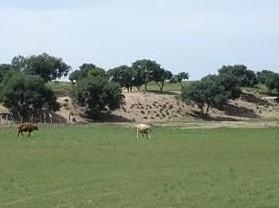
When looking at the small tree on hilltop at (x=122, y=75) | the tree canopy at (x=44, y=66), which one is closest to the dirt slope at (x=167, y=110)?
the small tree on hilltop at (x=122, y=75)

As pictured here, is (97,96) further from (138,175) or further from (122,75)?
(138,175)

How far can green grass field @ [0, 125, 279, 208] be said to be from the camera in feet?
69.9

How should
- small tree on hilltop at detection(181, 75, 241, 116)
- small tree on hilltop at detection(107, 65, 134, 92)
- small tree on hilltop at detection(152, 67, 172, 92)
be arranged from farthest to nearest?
small tree on hilltop at detection(152, 67, 172, 92), small tree on hilltop at detection(107, 65, 134, 92), small tree on hilltop at detection(181, 75, 241, 116)

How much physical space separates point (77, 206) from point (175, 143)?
1334 inches

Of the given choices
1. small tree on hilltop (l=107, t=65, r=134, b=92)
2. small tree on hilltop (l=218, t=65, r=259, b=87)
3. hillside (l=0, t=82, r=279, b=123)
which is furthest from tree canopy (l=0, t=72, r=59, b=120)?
small tree on hilltop (l=218, t=65, r=259, b=87)

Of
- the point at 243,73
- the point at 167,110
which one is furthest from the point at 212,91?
the point at 243,73

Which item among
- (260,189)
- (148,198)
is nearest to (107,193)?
(148,198)

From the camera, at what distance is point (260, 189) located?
23.1 m

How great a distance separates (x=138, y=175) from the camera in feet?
98.1

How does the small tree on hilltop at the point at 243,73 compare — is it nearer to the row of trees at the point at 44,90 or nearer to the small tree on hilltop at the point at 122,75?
the small tree on hilltop at the point at 122,75

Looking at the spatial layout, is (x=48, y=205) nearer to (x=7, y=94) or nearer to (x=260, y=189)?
(x=260, y=189)

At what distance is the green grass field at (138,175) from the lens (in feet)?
69.9

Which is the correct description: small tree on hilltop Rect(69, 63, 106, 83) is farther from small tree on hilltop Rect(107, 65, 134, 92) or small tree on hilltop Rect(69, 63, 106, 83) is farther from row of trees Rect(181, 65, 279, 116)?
row of trees Rect(181, 65, 279, 116)

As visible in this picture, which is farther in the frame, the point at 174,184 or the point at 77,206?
the point at 174,184
